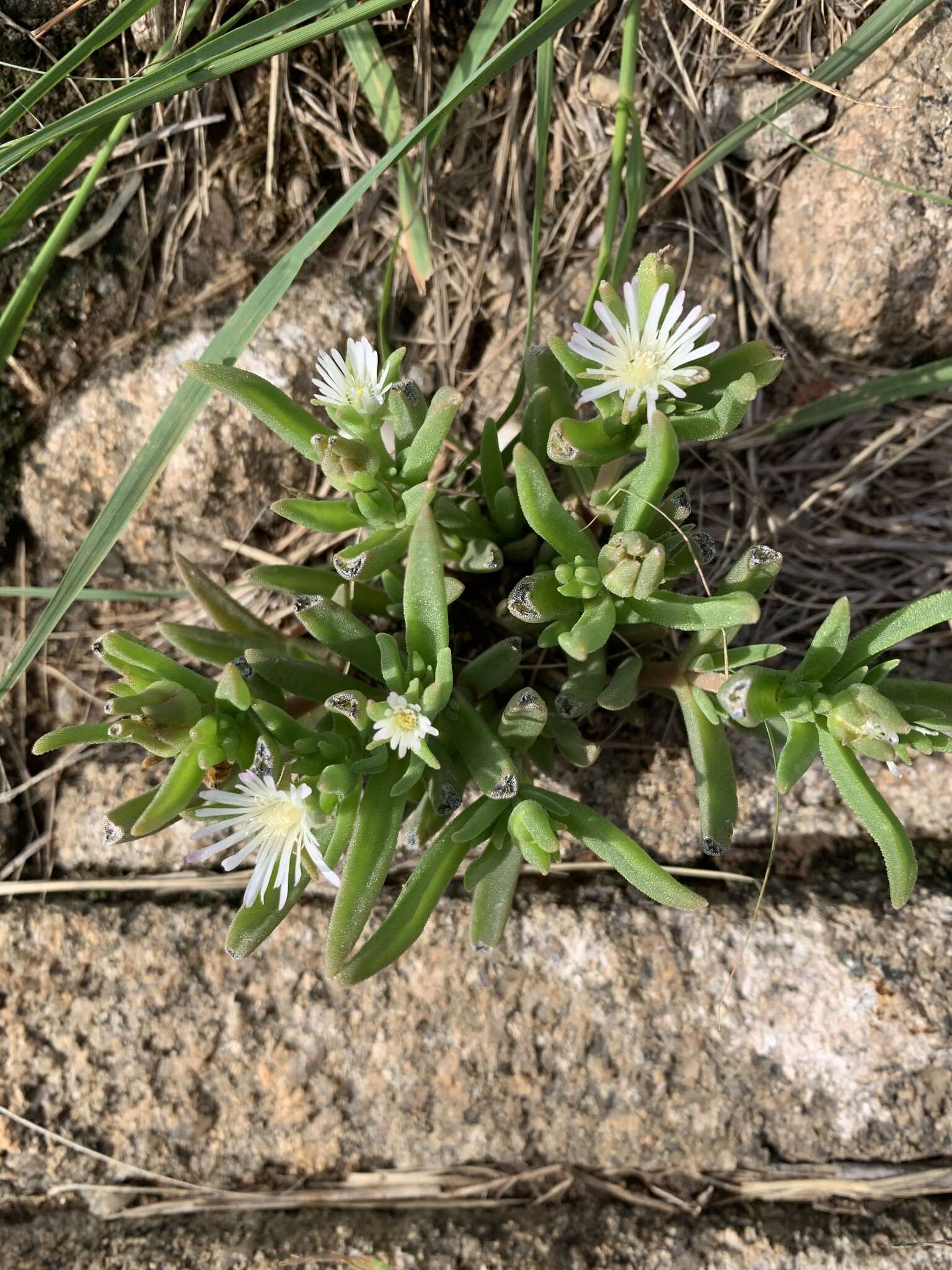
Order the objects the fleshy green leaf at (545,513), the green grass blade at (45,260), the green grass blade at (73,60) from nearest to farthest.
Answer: the fleshy green leaf at (545,513) → the green grass blade at (73,60) → the green grass blade at (45,260)

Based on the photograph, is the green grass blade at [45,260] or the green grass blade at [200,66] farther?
the green grass blade at [45,260]

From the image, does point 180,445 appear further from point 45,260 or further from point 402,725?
point 402,725

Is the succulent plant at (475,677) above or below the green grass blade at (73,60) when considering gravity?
below

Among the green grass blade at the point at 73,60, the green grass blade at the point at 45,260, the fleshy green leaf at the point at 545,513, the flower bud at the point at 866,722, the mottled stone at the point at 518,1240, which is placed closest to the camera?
the flower bud at the point at 866,722

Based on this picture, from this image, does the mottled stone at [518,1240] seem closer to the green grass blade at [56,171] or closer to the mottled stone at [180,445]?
the mottled stone at [180,445]

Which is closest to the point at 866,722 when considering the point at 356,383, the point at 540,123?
the point at 356,383

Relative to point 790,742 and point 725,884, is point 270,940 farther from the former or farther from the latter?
point 790,742

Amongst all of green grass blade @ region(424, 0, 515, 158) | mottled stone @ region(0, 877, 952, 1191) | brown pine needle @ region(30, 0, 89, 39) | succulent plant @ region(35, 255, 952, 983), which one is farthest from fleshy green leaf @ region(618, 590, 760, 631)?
brown pine needle @ region(30, 0, 89, 39)

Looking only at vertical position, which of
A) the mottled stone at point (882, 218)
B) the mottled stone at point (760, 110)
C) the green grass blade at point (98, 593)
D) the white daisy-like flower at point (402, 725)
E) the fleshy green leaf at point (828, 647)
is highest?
the mottled stone at point (760, 110)

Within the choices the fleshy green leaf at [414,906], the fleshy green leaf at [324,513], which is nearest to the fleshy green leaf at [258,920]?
the fleshy green leaf at [414,906]
